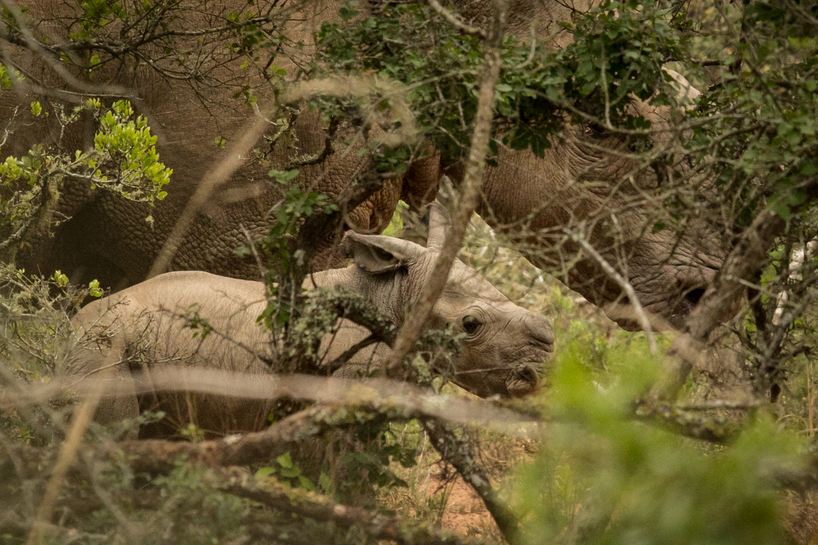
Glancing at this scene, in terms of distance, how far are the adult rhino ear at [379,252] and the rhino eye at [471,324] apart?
1.34ft

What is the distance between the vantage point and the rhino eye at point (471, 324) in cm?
381

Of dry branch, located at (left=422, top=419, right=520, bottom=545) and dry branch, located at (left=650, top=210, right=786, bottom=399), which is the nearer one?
dry branch, located at (left=650, top=210, right=786, bottom=399)

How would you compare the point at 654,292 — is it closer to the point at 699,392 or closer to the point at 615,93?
the point at 699,392

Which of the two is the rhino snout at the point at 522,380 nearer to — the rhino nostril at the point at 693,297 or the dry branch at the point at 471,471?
the dry branch at the point at 471,471

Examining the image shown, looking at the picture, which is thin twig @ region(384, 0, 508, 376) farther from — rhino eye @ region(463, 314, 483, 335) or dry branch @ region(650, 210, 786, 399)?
rhino eye @ region(463, 314, 483, 335)

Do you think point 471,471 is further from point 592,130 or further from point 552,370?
point 592,130

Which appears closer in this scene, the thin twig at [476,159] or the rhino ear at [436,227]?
the thin twig at [476,159]

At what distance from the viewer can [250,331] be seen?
386 centimetres

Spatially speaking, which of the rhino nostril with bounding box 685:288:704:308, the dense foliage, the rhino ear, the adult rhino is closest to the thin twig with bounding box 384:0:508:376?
the dense foliage

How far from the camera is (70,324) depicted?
3.62 metres

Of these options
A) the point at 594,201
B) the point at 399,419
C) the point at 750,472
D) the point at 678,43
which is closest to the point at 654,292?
the point at 594,201

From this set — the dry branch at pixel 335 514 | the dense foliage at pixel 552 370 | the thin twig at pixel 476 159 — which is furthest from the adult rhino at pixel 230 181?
the dry branch at pixel 335 514

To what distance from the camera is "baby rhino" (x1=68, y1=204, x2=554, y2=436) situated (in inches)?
143

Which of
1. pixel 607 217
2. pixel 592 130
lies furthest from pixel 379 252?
pixel 592 130
